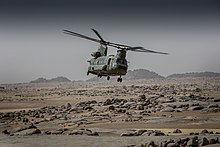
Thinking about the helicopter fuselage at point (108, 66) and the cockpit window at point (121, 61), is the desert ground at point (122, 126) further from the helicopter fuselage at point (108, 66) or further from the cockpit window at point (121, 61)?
the cockpit window at point (121, 61)

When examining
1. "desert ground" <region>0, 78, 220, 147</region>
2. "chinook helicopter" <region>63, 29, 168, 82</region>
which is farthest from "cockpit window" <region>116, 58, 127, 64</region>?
"desert ground" <region>0, 78, 220, 147</region>

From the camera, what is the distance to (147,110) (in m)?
39.3

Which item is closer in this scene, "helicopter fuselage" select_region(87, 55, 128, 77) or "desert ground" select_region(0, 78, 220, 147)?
"helicopter fuselage" select_region(87, 55, 128, 77)

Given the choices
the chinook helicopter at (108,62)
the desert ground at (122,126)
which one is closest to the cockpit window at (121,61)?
the chinook helicopter at (108,62)

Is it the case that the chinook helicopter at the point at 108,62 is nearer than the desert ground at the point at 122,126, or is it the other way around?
the chinook helicopter at the point at 108,62

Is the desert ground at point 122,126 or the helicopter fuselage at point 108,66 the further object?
the desert ground at point 122,126

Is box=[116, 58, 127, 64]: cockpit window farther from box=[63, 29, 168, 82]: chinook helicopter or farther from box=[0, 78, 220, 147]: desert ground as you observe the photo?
box=[0, 78, 220, 147]: desert ground

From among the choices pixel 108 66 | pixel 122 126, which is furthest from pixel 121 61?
pixel 122 126

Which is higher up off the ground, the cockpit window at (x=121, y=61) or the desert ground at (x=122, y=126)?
the cockpit window at (x=121, y=61)

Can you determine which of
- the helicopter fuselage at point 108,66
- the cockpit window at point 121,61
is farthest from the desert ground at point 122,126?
the cockpit window at point 121,61

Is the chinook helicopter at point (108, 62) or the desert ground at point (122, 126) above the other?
the chinook helicopter at point (108, 62)

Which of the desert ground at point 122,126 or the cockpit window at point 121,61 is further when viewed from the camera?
the desert ground at point 122,126

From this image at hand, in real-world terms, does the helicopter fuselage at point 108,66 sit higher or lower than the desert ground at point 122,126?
higher

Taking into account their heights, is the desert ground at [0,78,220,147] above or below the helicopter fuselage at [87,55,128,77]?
below
